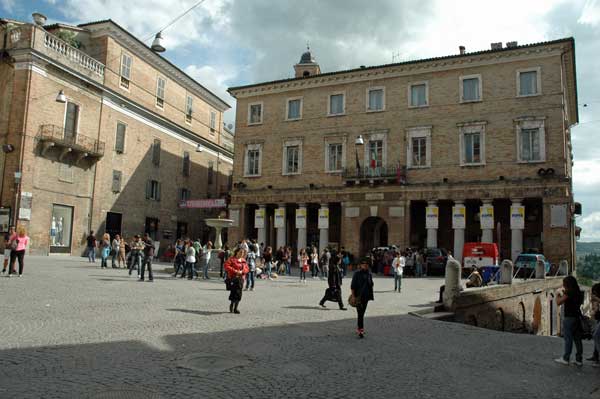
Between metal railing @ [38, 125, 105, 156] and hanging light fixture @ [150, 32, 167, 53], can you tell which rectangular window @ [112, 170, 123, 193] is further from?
hanging light fixture @ [150, 32, 167, 53]

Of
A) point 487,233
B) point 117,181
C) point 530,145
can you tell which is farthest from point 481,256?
point 117,181

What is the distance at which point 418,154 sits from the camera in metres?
33.0

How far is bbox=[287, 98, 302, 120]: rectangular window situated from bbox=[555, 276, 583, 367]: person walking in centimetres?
3032

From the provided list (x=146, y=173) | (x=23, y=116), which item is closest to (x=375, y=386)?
(x=23, y=116)

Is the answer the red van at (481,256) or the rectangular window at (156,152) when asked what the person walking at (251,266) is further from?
the rectangular window at (156,152)

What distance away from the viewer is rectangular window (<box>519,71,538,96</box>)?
3017 centimetres

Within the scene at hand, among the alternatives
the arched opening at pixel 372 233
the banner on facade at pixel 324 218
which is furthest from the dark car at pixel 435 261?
the banner on facade at pixel 324 218

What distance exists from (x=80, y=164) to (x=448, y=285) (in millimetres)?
26398

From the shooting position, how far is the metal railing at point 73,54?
96.6 feet

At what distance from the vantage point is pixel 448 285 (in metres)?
14.1

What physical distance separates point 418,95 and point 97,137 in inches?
864

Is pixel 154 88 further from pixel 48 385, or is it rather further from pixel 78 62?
pixel 48 385

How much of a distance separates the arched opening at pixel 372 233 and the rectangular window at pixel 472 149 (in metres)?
8.06

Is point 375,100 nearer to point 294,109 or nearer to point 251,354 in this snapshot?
point 294,109
